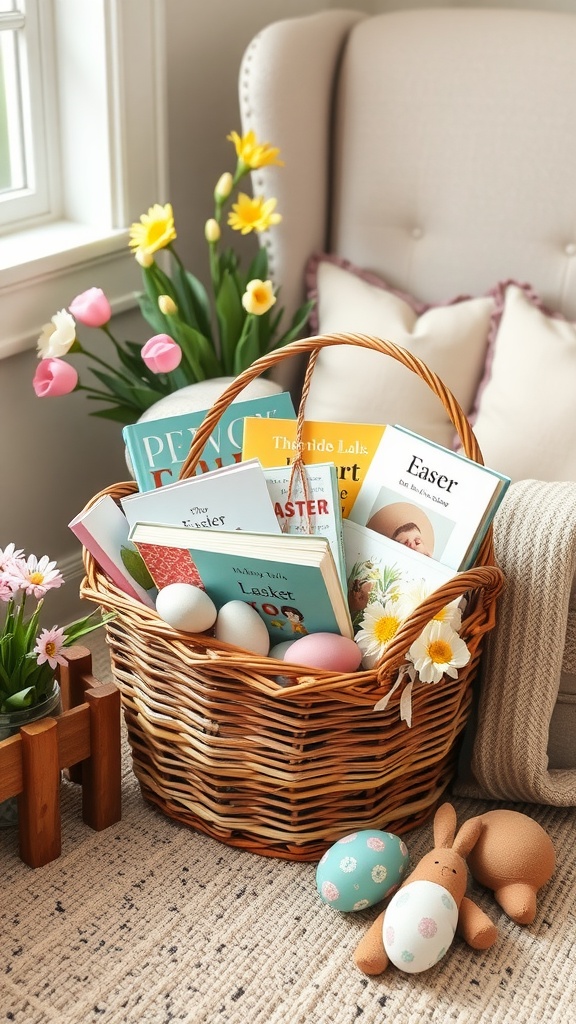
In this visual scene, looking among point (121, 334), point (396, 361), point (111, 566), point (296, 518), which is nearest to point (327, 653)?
point (296, 518)

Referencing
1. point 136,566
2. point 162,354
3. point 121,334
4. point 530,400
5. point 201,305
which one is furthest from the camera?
point 121,334

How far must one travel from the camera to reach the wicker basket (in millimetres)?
1104

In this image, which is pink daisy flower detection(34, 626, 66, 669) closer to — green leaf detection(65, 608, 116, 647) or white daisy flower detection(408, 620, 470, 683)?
green leaf detection(65, 608, 116, 647)

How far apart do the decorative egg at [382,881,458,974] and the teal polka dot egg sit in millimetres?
42

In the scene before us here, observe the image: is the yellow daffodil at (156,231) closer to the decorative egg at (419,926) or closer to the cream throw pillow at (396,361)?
the cream throw pillow at (396,361)

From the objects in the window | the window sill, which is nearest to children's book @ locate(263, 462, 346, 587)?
the window sill

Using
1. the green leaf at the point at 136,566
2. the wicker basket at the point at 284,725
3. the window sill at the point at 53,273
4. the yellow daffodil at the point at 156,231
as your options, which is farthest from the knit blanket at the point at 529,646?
the window sill at the point at 53,273

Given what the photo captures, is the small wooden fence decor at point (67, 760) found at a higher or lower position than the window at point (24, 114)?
lower

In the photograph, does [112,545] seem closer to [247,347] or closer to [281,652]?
[281,652]

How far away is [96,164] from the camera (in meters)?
1.75

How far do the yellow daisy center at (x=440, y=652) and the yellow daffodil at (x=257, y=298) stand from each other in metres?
Answer: 0.65

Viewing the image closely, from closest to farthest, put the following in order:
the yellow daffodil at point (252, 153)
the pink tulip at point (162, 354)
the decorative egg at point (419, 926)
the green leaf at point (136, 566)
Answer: the decorative egg at point (419, 926) < the green leaf at point (136, 566) < the pink tulip at point (162, 354) < the yellow daffodil at point (252, 153)

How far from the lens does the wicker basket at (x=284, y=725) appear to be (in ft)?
3.62

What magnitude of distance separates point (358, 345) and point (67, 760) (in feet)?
1.96
